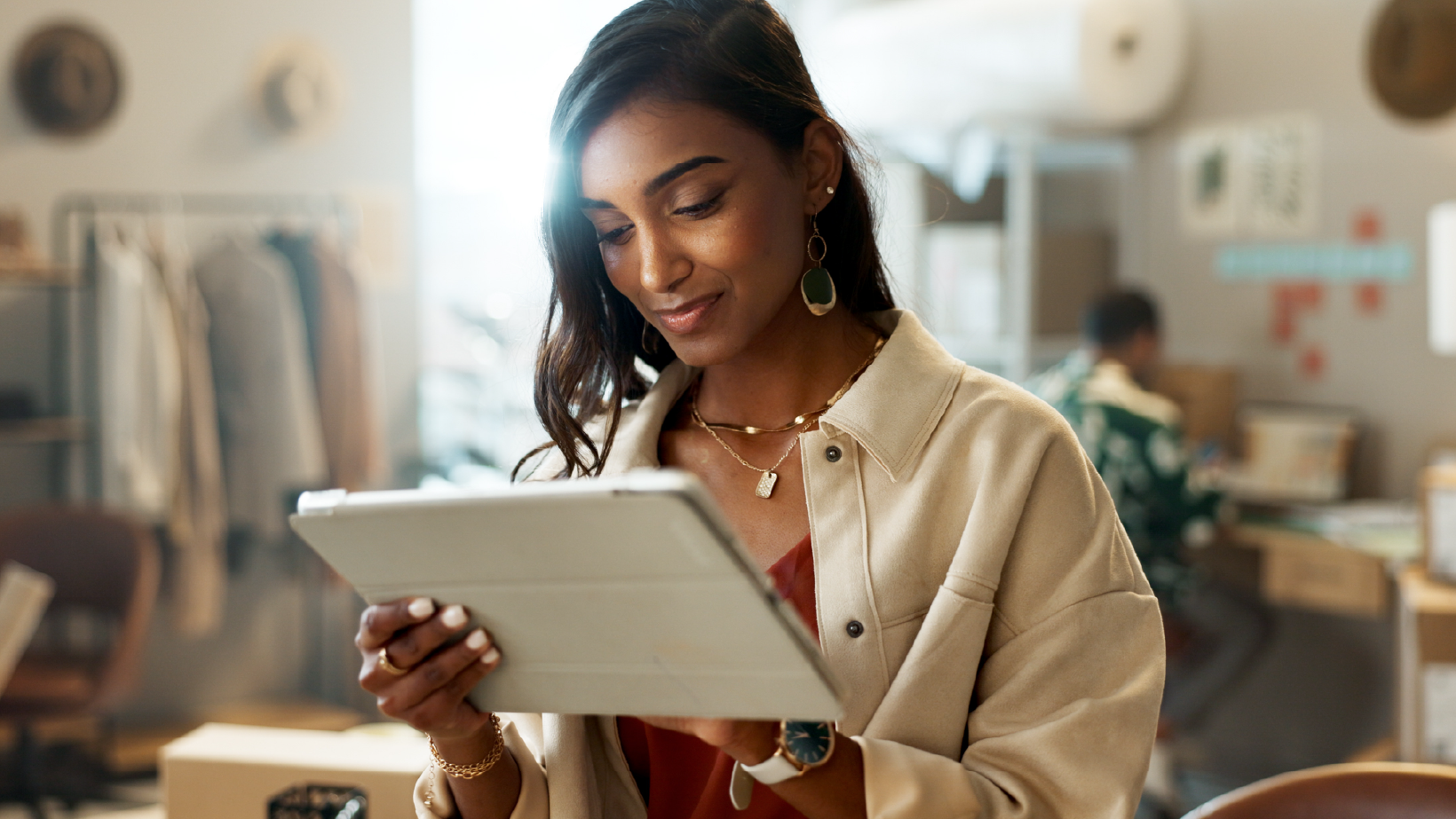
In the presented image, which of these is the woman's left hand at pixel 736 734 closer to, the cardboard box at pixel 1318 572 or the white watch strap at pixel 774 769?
the white watch strap at pixel 774 769

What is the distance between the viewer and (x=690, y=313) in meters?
1.24

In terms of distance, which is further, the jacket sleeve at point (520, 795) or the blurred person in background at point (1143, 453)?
the blurred person in background at point (1143, 453)

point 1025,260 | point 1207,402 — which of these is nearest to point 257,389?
point 1025,260

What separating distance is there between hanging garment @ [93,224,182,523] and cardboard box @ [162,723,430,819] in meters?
2.97

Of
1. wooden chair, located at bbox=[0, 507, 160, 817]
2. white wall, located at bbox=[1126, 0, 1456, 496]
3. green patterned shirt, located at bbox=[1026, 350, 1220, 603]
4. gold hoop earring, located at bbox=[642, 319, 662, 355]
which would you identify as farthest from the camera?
white wall, located at bbox=[1126, 0, 1456, 496]

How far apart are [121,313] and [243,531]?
2.91 feet

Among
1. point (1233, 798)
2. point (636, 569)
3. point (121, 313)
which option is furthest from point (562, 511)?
point (121, 313)

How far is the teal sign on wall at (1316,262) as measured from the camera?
14.1ft

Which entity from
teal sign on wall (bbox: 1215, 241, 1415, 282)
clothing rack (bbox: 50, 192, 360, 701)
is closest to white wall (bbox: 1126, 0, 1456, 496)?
teal sign on wall (bbox: 1215, 241, 1415, 282)

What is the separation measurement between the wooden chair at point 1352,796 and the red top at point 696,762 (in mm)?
491

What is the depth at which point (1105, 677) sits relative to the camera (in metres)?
1.16

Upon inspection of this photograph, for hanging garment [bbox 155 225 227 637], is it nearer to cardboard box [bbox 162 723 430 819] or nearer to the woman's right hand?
cardboard box [bbox 162 723 430 819]

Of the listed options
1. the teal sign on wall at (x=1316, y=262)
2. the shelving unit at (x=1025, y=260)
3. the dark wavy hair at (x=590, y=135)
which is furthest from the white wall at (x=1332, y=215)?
the dark wavy hair at (x=590, y=135)

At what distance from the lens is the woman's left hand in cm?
98
